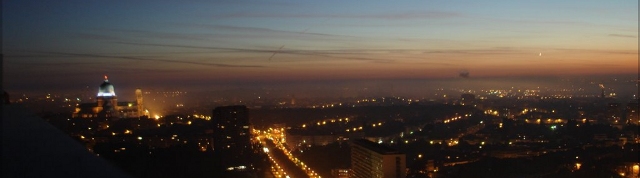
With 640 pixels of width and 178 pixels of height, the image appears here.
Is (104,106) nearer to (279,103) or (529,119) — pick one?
(279,103)

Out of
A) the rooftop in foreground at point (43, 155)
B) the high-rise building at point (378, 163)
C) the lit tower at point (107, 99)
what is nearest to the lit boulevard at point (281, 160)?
the high-rise building at point (378, 163)

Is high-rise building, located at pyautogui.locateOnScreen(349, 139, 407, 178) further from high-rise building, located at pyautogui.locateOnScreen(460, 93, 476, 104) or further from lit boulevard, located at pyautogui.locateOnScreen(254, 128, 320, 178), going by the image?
high-rise building, located at pyautogui.locateOnScreen(460, 93, 476, 104)

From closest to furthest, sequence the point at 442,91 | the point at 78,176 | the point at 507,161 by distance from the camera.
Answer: the point at 78,176, the point at 507,161, the point at 442,91

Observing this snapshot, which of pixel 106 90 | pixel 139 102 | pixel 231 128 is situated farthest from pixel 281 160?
pixel 139 102

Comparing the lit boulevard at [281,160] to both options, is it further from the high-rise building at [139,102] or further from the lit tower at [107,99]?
the lit tower at [107,99]

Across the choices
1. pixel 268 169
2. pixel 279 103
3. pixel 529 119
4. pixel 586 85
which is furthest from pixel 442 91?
pixel 268 169

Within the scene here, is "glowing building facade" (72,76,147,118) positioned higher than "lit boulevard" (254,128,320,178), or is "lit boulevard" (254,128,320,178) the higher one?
"glowing building facade" (72,76,147,118)

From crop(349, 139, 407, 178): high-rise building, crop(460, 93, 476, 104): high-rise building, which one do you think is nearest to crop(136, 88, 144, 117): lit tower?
crop(349, 139, 407, 178): high-rise building
